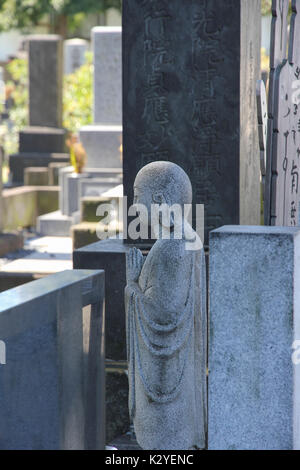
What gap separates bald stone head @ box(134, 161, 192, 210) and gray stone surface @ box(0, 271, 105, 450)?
1.38 m

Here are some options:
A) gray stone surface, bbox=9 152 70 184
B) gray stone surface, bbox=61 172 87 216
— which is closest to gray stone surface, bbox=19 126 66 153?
gray stone surface, bbox=9 152 70 184

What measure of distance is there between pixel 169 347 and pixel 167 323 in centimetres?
12

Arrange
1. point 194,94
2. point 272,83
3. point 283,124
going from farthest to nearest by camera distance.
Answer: point 194,94
point 283,124
point 272,83

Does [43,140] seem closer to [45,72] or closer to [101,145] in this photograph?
[45,72]

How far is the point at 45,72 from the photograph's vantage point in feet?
56.6

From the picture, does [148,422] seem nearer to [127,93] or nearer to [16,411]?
[16,411]

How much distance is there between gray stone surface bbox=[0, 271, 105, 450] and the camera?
272 centimetres

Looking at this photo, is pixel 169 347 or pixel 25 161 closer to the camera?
pixel 169 347

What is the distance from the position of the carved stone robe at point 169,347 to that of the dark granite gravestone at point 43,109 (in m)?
12.9

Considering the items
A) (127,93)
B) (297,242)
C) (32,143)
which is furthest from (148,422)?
(32,143)

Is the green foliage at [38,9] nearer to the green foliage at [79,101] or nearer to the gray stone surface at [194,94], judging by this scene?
the green foliage at [79,101]

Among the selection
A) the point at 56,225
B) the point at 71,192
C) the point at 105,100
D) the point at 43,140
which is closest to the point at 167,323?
the point at 71,192

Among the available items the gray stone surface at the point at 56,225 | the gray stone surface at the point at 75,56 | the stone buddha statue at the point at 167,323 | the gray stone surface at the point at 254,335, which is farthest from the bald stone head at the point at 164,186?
the gray stone surface at the point at 75,56

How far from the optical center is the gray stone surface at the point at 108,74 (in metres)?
13.1
